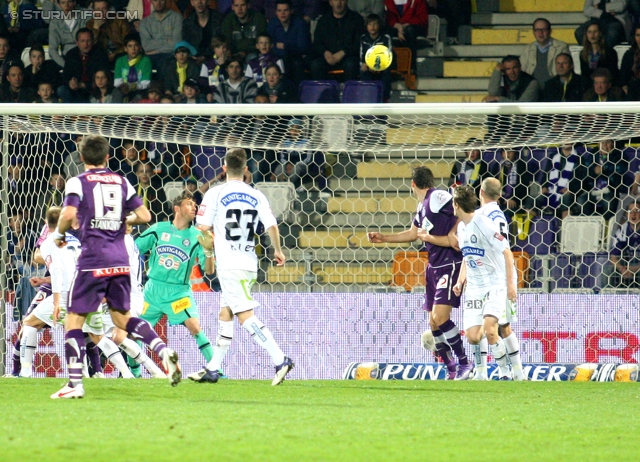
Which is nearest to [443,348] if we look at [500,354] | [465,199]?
[500,354]

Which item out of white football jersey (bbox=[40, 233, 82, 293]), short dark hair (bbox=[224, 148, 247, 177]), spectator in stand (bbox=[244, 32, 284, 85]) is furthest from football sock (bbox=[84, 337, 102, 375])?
spectator in stand (bbox=[244, 32, 284, 85])

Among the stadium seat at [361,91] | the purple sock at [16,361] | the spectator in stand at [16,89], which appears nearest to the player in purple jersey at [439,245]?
the purple sock at [16,361]

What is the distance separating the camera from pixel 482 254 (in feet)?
32.7

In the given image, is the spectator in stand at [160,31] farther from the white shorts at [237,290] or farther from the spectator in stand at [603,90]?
the white shorts at [237,290]

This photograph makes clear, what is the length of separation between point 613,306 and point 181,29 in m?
9.03

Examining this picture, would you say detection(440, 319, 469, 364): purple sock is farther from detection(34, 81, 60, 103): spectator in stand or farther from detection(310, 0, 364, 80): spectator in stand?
detection(34, 81, 60, 103): spectator in stand

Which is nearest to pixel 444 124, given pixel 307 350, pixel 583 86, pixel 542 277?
pixel 542 277

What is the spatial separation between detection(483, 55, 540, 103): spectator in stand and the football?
5.89ft

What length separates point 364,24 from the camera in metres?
16.6

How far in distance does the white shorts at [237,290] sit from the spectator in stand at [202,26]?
9.03 m

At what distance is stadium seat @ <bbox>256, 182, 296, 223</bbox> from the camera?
42.9 ft

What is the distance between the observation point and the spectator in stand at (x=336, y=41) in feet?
53.8

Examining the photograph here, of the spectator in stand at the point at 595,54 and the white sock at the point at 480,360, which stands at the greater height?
the spectator in stand at the point at 595,54

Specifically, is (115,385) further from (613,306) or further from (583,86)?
(583,86)
